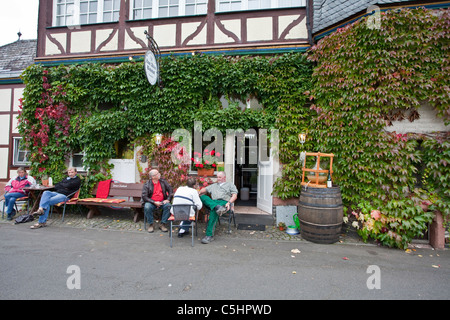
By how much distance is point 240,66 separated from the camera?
5961 millimetres

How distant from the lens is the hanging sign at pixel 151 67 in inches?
215

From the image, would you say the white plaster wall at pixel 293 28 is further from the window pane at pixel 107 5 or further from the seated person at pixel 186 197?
the window pane at pixel 107 5

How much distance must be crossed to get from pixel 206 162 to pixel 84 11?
622cm

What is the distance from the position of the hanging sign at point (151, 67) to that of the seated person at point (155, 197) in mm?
2290

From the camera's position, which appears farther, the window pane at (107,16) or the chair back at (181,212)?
the window pane at (107,16)

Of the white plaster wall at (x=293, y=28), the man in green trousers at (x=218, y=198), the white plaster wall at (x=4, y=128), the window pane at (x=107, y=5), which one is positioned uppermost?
the window pane at (x=107, y=5)

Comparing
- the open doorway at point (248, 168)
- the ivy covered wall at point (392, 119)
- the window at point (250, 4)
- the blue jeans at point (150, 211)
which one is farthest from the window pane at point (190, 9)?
the blue jeans at point (150, 211)

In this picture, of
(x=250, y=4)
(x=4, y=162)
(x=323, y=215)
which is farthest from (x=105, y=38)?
(x=323, y=215)

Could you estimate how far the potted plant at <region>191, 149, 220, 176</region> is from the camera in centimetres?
617

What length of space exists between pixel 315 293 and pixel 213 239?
219cm

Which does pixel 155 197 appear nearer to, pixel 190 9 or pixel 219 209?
pixel 219 209
